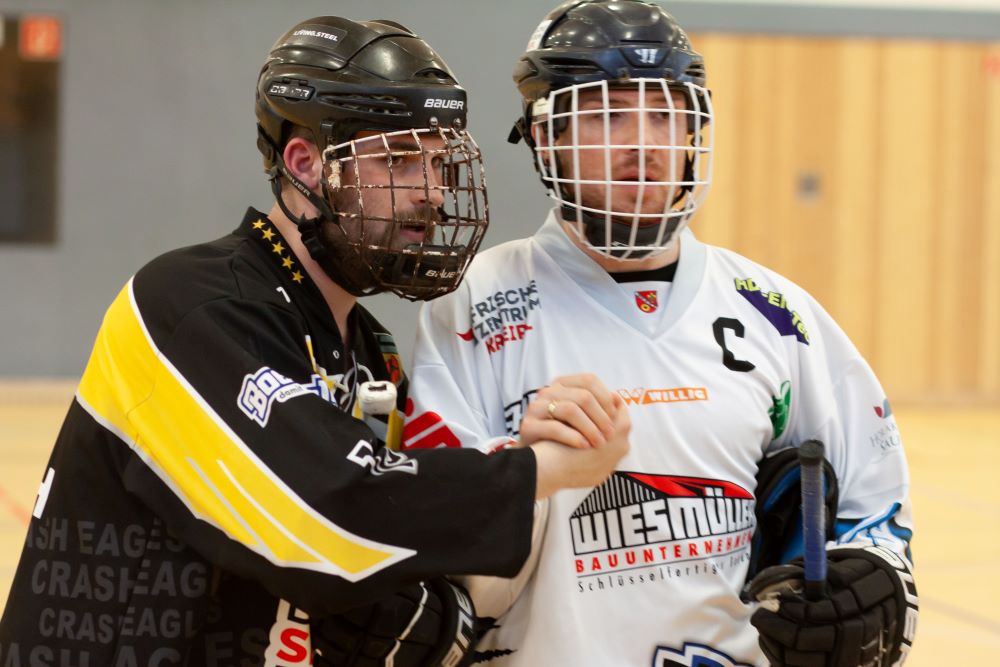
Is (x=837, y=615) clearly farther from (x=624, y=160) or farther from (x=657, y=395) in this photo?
(x=624, y=160)

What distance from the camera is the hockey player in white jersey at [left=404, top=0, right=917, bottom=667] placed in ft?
6.92

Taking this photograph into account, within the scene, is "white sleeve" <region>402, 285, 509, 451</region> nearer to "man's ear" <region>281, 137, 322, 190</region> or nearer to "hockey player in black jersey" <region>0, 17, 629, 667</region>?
"hockey player in black jersey" <region>0, 17, 629, 667</region>

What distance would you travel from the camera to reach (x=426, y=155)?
2.11 m

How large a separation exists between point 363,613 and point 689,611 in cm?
57

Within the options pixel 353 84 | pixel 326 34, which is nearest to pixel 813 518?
pixel 353 84

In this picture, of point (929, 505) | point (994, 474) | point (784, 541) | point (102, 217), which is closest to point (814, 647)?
point (784, 541)

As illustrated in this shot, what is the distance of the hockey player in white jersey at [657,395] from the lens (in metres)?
2.11

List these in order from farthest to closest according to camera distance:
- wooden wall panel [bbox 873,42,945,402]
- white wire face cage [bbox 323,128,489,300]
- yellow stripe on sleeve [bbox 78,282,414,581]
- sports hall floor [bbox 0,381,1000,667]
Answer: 1. wooden wall panel [bbox 873,42,945,402]
2. sports hall floor [bbox 0,381,1000,667]
3. white wire face cage [bbox 323,128,489,300]
4. yellow stripe on sleeve [bbox 78,282,414,581]

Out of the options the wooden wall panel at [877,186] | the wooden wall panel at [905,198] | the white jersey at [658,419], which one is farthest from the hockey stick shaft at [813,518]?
the wooden wall panel at [905,198]

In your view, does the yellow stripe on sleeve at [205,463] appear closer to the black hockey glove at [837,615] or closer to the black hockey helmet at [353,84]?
the black hockey helmet at [353,84]

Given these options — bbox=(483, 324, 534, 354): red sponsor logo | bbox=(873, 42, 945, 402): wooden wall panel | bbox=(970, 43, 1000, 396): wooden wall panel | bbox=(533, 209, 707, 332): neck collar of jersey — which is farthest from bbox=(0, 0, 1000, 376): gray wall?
bbox=(483, 324, 534, 354): red sponsor logo

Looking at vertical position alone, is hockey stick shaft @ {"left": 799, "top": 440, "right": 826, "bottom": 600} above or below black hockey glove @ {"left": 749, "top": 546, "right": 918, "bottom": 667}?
above

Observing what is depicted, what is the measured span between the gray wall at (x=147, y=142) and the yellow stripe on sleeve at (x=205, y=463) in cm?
706

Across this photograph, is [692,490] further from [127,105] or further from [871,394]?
[127,105]
